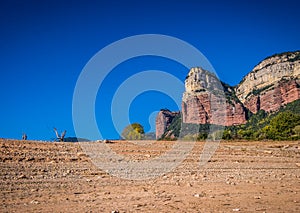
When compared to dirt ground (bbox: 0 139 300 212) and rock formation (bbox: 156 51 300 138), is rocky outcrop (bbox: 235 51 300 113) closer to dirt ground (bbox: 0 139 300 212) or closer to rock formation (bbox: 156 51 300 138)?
rock formation (bbox: 156 51 300 138)

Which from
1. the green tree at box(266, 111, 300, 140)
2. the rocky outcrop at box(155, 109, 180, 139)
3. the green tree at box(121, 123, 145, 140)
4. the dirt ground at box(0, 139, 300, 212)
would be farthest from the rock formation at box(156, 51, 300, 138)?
the dirt ground at box(0, 139, 300, 212)

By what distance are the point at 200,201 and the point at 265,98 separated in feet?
552

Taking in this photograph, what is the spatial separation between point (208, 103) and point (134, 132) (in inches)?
4522

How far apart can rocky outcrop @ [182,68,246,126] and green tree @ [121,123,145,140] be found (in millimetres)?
91594

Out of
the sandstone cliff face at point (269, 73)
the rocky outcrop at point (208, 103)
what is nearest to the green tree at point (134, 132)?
the rocky outcrop at point (208, 103)

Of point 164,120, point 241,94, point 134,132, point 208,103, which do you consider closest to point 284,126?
point 134,132

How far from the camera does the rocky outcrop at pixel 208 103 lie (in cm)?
16600

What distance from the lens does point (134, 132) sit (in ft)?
225

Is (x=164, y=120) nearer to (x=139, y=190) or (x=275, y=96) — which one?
(x=275, y=96)

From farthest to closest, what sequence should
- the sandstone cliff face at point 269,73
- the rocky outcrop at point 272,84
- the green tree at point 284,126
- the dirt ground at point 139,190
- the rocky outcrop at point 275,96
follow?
the sandstone cliff face at point 269,73
the rocky outcrop at point 272,84
the rocky outcrop at point 275,96
the green tree at point 284,126
the dirt ground at point 139,190

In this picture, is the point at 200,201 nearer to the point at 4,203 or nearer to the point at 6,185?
the point at 4,203

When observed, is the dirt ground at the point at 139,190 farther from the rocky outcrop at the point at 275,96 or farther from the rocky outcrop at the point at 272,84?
the rocky outcrop at the point at 272,84

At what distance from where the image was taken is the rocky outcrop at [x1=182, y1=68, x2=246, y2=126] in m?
166

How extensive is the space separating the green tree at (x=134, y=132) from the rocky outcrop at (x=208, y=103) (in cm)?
9159
